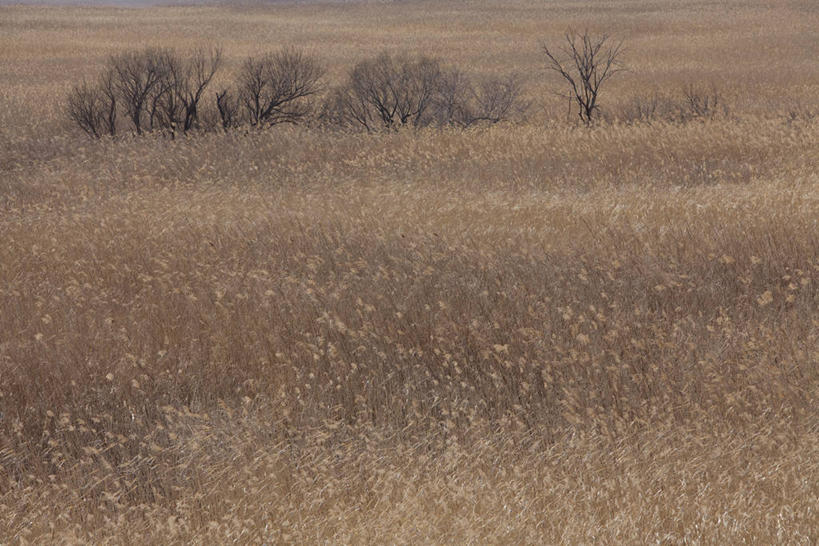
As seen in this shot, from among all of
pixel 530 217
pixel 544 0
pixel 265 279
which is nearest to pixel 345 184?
pixel 530 217

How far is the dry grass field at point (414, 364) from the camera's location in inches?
143

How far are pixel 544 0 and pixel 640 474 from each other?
6488 centimetres

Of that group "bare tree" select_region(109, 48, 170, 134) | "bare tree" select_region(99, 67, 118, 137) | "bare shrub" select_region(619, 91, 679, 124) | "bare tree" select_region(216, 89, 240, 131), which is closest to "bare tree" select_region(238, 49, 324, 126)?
"bare tree" select_region(216, 89, 240, 131)

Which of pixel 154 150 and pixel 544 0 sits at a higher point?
pixel 544 0

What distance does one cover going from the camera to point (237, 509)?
3738mm

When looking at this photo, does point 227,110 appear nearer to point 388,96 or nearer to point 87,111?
point 87,111

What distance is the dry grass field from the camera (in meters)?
3.63

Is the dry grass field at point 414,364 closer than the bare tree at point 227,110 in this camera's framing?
Yes

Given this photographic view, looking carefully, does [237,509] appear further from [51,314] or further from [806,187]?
[806,187]

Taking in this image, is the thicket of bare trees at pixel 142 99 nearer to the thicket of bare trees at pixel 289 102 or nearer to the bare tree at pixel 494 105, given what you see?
the thicket of bare trees at pixel 289 102

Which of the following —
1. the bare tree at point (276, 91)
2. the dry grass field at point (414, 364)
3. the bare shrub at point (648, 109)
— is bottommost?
the dry grass field at point (414, 364)

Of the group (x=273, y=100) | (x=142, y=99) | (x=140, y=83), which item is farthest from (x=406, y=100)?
(x=140, y=83)

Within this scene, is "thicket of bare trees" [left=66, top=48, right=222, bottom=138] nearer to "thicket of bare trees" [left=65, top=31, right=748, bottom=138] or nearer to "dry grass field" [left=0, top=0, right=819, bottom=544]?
"thicket of bare trees" [left=65, top=31, right=748, bottom=138]

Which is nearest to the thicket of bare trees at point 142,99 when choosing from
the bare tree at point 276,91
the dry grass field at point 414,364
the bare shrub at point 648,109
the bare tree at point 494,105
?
the bare tree at point 276,91
